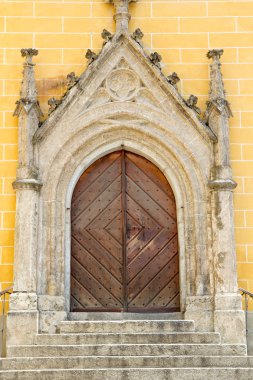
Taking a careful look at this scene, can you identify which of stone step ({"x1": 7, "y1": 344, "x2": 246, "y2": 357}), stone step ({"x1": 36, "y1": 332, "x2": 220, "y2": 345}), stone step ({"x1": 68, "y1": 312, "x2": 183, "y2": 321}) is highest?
stone step ({"x1": 68, "y1": 312, "x2": 183, "y2": 321})

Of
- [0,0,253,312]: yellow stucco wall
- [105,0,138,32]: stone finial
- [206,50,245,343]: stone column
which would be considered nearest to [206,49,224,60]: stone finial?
[206,50,245,343]: stone column

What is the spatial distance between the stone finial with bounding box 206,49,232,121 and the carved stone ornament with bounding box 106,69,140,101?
1178mm

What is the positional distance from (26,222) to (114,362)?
8.64 feet

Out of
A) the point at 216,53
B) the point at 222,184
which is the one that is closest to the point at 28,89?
the point at 216,53

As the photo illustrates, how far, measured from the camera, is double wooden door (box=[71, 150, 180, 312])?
12.0 meters

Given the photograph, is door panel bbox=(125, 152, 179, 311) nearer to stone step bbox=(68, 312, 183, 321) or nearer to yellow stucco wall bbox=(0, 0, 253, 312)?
stone step bbox=(68, 312, 183, 321)

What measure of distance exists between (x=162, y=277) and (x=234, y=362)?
7.20 feet

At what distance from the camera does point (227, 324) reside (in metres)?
11.3

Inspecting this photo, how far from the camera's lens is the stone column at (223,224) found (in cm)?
1127

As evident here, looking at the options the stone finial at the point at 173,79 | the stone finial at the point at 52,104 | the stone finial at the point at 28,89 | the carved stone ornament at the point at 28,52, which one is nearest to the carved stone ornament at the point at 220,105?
the stone finial at the point at 173,79

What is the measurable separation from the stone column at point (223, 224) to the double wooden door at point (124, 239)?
840 mm

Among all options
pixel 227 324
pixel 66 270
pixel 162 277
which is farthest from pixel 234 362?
pixel 66 270

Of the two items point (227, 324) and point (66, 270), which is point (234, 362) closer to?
point (227, 324)

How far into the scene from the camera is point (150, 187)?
40.9 feet
